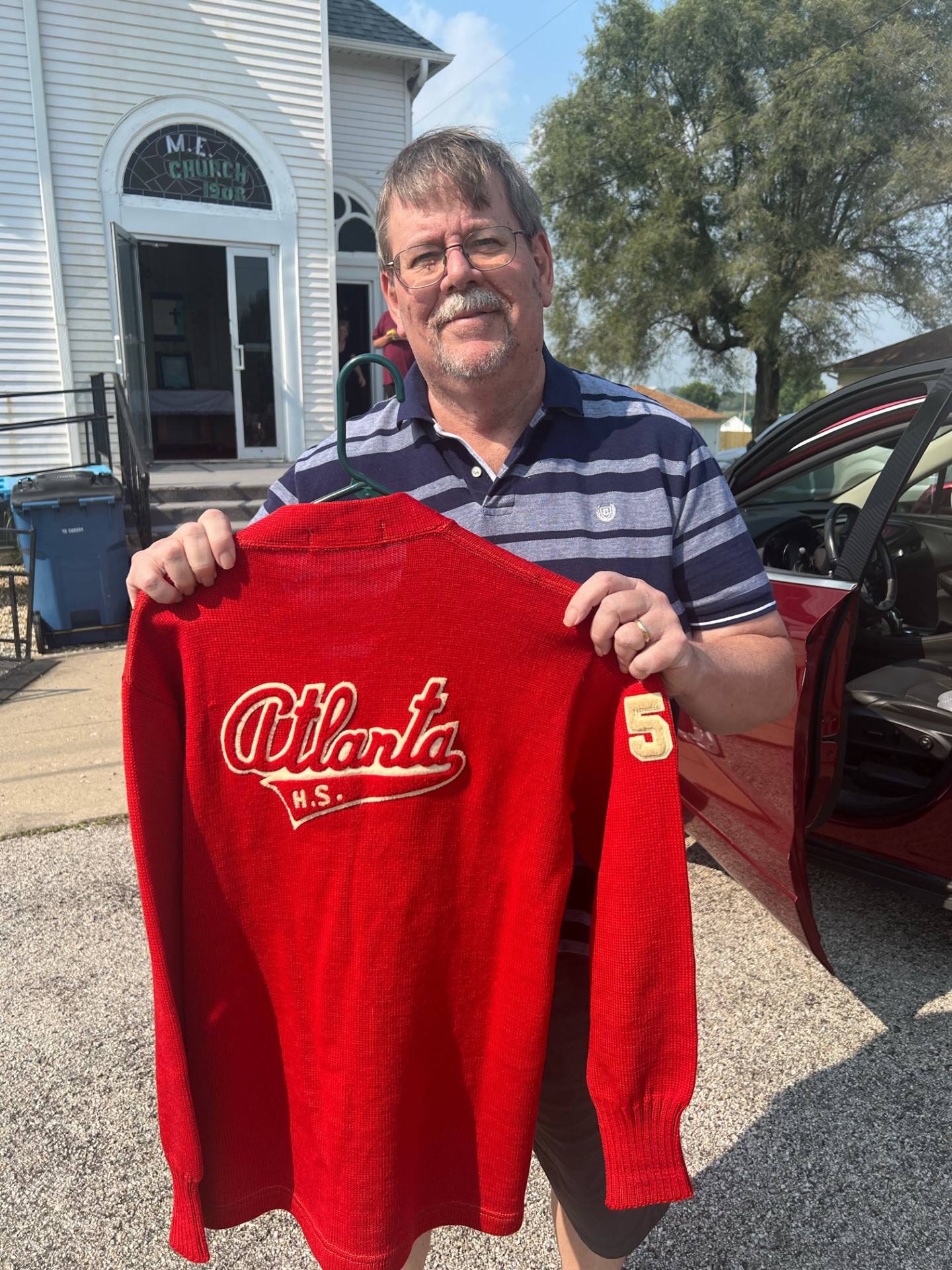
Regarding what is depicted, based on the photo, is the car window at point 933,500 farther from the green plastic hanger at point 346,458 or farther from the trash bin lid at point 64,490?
the trash bin lid at point 64,490

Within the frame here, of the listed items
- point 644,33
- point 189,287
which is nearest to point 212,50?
point 189,287

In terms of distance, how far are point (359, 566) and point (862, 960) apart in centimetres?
252

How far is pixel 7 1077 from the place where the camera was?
2486 millimetres

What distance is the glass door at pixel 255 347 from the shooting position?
1032cm

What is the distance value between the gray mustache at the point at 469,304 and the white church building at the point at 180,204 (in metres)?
8.16

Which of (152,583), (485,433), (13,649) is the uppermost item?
(485,433)

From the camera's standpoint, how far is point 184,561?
3.94 feet

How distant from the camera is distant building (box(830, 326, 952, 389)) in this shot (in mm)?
2766

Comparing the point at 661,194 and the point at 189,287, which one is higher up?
the point at 661,194

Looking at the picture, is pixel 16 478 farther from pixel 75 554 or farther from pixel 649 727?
pixel 649 727

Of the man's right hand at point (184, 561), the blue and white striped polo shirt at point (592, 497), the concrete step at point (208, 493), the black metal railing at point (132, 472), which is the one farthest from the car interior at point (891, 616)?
the concrete step at point (208, 493)

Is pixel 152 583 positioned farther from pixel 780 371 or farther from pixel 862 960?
pixel 780 371

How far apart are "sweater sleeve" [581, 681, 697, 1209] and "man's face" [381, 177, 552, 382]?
0.61 metres

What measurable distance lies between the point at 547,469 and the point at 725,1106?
1813 millimetres
